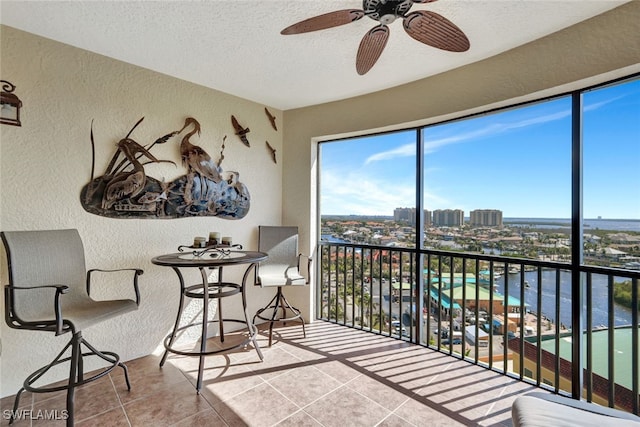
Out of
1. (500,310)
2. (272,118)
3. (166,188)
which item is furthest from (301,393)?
(272,118)

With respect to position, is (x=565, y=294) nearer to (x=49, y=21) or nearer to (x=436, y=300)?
(x=436, y=300)

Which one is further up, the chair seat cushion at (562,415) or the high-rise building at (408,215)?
the high-rise building at (408,215)

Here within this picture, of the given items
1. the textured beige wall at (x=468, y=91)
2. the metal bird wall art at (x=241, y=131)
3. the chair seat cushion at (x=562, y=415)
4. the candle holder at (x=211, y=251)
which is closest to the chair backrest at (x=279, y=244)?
the textured beige wall at (x=468, y=91)

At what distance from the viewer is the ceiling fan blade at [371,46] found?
5.86 ft

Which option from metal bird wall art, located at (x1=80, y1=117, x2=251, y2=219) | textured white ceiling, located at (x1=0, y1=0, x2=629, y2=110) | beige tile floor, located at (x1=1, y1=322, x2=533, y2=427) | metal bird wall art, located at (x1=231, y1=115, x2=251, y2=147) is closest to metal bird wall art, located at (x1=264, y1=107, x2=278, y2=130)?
metal bird wall art, located at (x1=231, y1=115, x2=251, y2=147)

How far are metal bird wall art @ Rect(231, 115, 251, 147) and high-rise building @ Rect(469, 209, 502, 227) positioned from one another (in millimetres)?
2433

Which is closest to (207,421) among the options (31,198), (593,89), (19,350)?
(19,350)

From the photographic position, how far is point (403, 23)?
5.51 ft

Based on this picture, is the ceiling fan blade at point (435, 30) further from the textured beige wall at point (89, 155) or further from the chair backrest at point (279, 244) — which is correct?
the chair backrest at point (279, 244)

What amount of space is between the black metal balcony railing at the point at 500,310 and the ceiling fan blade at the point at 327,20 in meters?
2.10

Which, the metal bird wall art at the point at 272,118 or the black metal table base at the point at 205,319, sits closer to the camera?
the black metal table base at the point at 205,319

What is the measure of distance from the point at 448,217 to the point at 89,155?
3.12 meters

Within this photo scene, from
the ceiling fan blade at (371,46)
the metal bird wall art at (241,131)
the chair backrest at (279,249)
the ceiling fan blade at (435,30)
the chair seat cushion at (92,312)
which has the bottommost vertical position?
the chair seat cushion at (92,312)

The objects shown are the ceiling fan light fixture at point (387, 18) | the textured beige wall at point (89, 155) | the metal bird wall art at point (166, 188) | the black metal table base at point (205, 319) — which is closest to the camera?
the ceiling fan light fixture at point (387, 18)
